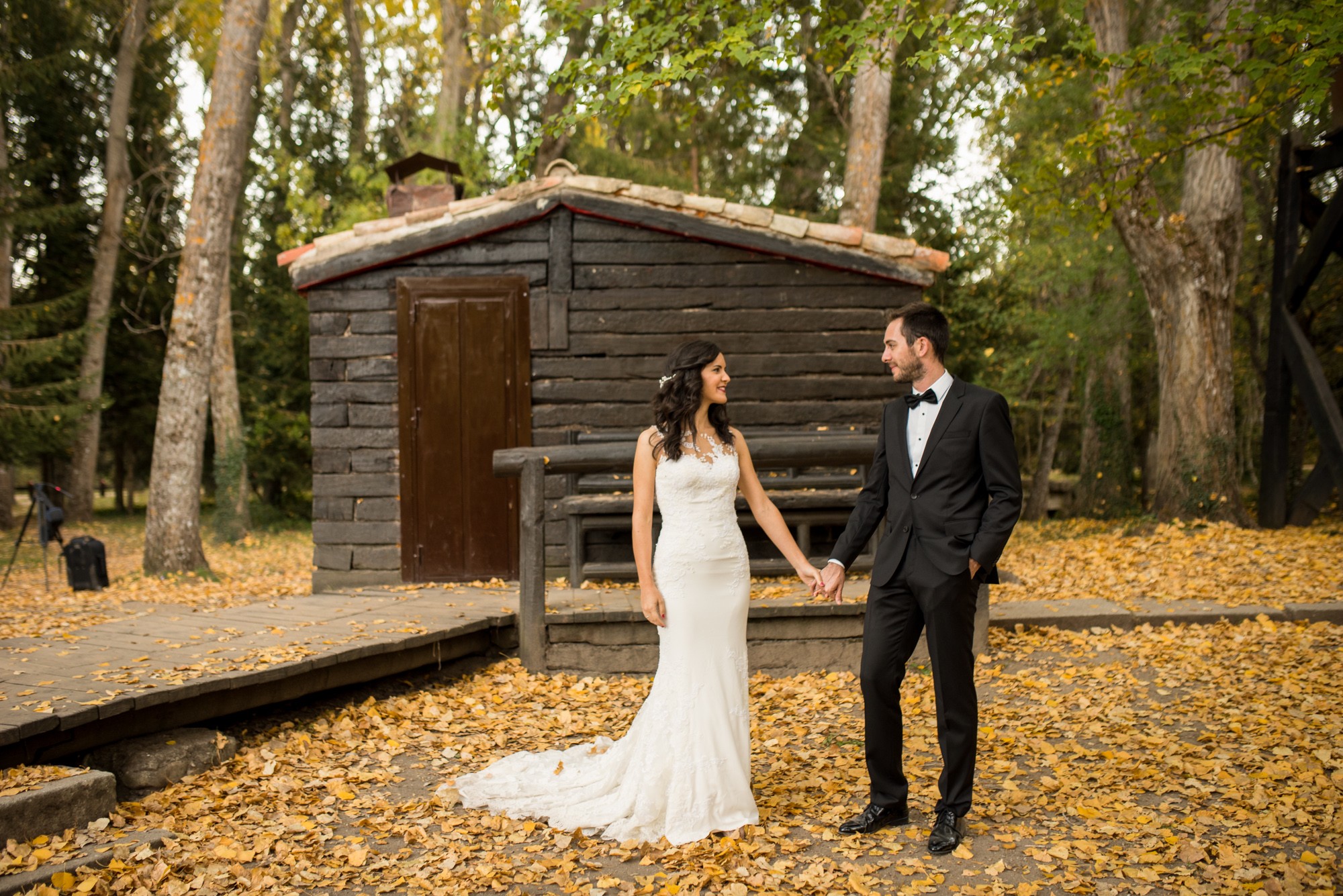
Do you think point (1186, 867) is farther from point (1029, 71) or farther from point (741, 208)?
point (1029, 71)

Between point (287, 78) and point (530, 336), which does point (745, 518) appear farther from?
point (287, 78)

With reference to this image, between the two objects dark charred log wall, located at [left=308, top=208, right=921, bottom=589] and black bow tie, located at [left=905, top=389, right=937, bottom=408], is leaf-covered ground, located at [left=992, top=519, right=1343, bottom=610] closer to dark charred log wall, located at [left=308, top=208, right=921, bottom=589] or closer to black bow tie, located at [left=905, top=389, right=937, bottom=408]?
dark charred log wall, located at [left=308, top=208, right=921, bottom=589]

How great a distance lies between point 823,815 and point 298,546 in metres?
14.4

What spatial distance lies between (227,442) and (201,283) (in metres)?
7.07

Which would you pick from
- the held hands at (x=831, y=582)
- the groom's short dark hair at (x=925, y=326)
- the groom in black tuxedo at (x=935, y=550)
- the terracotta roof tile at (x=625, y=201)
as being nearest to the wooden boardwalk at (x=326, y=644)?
the held hands at (x=831, y=582)

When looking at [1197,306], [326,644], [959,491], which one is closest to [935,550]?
[959,491]

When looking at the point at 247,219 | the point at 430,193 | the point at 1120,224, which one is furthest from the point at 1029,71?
the point at 247,219

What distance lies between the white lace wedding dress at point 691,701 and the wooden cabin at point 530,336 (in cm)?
455

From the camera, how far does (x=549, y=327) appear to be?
888 cm

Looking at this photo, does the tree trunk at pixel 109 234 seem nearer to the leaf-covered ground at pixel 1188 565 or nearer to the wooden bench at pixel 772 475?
the wooden bench at pixel 772 475

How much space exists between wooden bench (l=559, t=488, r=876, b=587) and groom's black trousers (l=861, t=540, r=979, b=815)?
11.7ft

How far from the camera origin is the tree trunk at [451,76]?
17.4 meters

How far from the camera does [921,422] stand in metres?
4.02

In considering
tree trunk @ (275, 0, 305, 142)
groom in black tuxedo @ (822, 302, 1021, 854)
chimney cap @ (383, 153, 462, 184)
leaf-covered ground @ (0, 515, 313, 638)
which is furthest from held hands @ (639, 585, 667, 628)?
tree trunk @ (275, 0, 305, 142)
